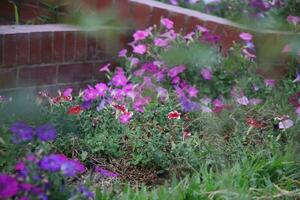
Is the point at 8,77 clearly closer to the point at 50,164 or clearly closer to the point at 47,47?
the point at 47,47

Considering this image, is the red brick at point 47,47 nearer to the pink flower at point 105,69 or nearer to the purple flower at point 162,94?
the pink flower at point 105,69

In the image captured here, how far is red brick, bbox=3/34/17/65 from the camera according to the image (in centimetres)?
350

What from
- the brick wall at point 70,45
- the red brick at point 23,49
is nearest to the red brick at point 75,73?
the brick wall at point 70,45

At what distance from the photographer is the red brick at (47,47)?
3656 mm

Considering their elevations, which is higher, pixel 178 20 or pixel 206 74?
pixel 178 20

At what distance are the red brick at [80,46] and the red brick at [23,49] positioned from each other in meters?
0.35

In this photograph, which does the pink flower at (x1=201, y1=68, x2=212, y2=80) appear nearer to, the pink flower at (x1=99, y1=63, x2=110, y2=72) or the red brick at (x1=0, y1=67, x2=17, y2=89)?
the pink flower at (x1=99, y1=63, x2=110, y2=72)

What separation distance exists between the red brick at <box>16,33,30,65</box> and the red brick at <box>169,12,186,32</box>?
0.97m

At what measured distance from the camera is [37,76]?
3.64m

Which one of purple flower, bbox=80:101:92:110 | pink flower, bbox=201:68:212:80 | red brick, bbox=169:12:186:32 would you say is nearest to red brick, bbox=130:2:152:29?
red brick, bbox=169:12:186:32

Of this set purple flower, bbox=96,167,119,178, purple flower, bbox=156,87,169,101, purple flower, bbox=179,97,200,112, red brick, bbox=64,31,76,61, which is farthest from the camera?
red brick, bbox=64,31,76,61

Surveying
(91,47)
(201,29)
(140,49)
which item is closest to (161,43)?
(140,49)

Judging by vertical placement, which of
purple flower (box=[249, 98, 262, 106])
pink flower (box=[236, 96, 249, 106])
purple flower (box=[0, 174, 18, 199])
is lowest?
purple flower (box=[249, 98, 262, 106])

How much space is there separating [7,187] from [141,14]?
99.3 inches
